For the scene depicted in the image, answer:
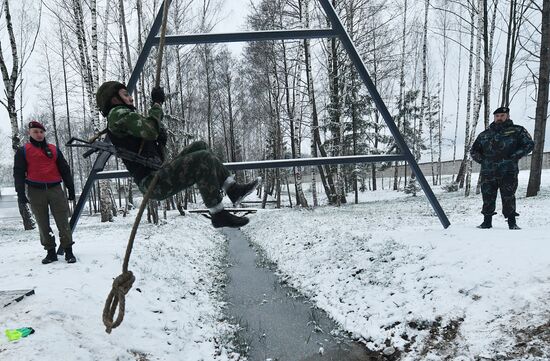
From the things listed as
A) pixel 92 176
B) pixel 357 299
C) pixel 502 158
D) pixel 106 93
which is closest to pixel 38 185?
pixel 92 176

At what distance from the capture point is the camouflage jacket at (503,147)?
5.57 metres

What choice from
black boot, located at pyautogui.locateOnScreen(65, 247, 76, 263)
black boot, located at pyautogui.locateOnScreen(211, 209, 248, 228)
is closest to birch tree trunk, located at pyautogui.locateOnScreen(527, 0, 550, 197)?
black boot, located at pyautogui.locateOnScreen(211, 209, 248, 228)

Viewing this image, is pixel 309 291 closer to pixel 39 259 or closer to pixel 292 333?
pixel 292 333

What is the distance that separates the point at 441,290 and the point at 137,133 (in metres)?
3.88

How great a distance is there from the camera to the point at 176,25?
703 inches

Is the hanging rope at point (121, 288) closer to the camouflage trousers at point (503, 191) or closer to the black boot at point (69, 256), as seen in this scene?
the black boot at point (69, 256)

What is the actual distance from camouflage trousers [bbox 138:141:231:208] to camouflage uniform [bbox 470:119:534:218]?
4.83 meters

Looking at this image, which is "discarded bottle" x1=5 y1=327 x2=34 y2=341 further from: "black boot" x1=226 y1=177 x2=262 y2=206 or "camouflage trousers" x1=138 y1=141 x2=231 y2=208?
"black boot" x1=226 y1=177 x2=262 y2=206

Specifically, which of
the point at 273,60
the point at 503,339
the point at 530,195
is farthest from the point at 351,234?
the point at 273,60

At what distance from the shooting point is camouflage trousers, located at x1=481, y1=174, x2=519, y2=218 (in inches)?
223

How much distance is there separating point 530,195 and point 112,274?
1488 centimetres

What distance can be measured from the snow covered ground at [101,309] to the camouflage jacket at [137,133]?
176cm

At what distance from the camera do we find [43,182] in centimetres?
507

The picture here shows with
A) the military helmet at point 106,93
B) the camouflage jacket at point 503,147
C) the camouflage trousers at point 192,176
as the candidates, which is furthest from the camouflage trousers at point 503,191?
the military helmet at point 106,93
